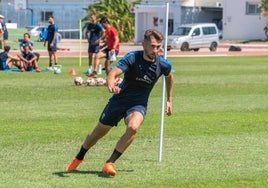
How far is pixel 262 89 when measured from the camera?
74.0 feet

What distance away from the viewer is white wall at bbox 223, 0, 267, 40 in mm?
72938

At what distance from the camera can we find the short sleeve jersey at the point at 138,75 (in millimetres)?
9742

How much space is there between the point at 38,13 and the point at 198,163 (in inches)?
3107

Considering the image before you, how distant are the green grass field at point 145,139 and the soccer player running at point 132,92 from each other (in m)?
0.37

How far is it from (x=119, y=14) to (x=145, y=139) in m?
Answer: 56.4

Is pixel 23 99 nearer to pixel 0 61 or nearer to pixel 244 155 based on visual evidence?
pixel 244 155

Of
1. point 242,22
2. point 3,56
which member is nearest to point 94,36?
point 3,56

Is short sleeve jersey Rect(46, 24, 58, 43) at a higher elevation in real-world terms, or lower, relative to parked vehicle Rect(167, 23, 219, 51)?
higher

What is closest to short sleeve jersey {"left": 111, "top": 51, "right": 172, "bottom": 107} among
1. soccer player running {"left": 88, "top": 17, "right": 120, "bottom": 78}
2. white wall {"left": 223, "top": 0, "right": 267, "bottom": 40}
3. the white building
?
Result: soccer player running {"left": 88, "top": 17, "right": 120, "bottom": 78}

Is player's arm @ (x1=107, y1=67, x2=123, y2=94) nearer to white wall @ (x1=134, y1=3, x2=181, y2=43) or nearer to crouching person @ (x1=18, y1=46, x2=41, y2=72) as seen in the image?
crouching person @ (x1=18, y1=46, x2=41, y2=72)

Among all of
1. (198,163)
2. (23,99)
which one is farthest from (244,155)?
(23,99)

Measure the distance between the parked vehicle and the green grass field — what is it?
28353 millimetres

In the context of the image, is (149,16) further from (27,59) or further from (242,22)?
(27,59)

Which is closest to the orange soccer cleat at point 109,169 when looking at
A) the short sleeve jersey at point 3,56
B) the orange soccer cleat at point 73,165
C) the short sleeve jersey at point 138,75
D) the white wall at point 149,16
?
the orange soccer cleat at point 73,165
